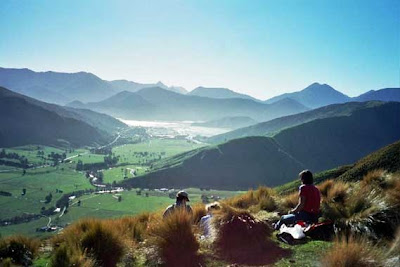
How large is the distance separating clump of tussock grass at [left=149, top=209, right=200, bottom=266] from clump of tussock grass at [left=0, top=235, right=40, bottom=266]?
3736 mm

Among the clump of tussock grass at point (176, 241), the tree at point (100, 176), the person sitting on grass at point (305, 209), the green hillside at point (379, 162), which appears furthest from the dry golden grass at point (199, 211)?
the tree at point (100, 176)

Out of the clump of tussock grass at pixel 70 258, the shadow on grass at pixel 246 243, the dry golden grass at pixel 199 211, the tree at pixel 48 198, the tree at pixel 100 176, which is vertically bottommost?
the tree at pixel 48 198

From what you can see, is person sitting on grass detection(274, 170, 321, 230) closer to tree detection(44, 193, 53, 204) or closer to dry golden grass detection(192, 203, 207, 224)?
dry golden grass detection(192, 203, 207, 224)

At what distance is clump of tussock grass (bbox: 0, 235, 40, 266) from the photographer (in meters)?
8.55

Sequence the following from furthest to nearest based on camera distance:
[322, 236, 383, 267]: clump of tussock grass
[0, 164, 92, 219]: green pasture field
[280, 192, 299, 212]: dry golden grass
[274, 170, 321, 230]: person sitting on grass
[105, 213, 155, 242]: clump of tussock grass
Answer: [0, 164, 92, 219]: green pasture field, [280, 192, 299, 212]: dry golden grass, [274, 170, 321, 230]: person sitting on grass, [105, 213, 155, 242]: clump of tussock grass, [322, 236, 383, 267]: clump of tussock grass

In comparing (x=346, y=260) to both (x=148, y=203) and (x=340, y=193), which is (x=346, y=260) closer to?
(x=340, y=193)

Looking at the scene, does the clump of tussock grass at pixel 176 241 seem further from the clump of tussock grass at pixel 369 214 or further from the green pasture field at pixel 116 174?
the green pasture field at pixel 116 174

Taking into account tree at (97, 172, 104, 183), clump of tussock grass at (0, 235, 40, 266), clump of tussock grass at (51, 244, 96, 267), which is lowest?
tree at (97, 172, 104, 183)

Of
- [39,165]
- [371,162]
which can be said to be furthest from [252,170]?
[371,162]

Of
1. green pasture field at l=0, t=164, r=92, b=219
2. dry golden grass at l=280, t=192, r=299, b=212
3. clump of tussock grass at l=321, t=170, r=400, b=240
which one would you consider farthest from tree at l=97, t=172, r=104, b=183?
clump of tussock grass at l=321, t=170, r=400, b=240

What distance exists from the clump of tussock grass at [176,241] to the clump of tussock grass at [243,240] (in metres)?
0.85

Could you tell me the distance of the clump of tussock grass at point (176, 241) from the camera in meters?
7.62

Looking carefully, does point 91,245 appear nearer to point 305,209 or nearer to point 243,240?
point 243,240

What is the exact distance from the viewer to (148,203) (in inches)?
4749
